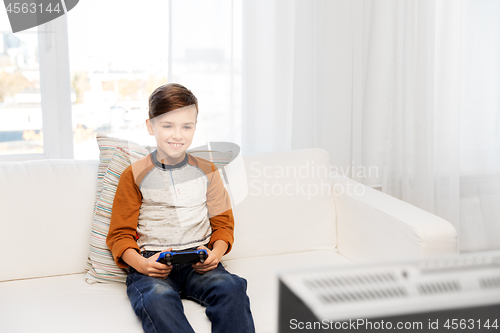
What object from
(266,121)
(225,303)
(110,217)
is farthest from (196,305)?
(266,121)

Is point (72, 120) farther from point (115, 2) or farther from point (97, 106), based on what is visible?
point (115, 2)

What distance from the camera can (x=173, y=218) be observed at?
53.2 inches

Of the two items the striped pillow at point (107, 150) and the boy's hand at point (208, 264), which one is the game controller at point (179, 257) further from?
the striped pillow at point (107, 150)

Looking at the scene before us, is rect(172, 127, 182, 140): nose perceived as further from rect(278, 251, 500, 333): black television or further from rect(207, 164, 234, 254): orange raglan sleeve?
rect(278, 251, 500, 333): black television

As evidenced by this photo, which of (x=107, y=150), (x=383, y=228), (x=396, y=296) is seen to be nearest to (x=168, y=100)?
(x=107, y=150)

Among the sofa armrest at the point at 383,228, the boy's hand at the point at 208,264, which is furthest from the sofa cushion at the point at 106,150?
the sofa armrest at the point at 383,228

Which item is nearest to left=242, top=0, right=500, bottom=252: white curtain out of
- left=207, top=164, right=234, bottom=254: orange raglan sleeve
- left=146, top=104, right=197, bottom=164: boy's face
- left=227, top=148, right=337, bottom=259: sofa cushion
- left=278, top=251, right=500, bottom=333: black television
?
left=227, top=148, right=337, bottom=259: sofa cushion

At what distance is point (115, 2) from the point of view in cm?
192

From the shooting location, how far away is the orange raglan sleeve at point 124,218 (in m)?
1.30

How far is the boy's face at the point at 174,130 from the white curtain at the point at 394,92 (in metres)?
0.67

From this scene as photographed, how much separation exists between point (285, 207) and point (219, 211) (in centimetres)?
30

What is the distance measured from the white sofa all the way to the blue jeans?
44 mm

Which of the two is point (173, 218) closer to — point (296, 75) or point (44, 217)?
point (44, 217)

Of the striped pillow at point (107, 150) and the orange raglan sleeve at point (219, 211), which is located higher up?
the striped pillow at point (107, 150)
